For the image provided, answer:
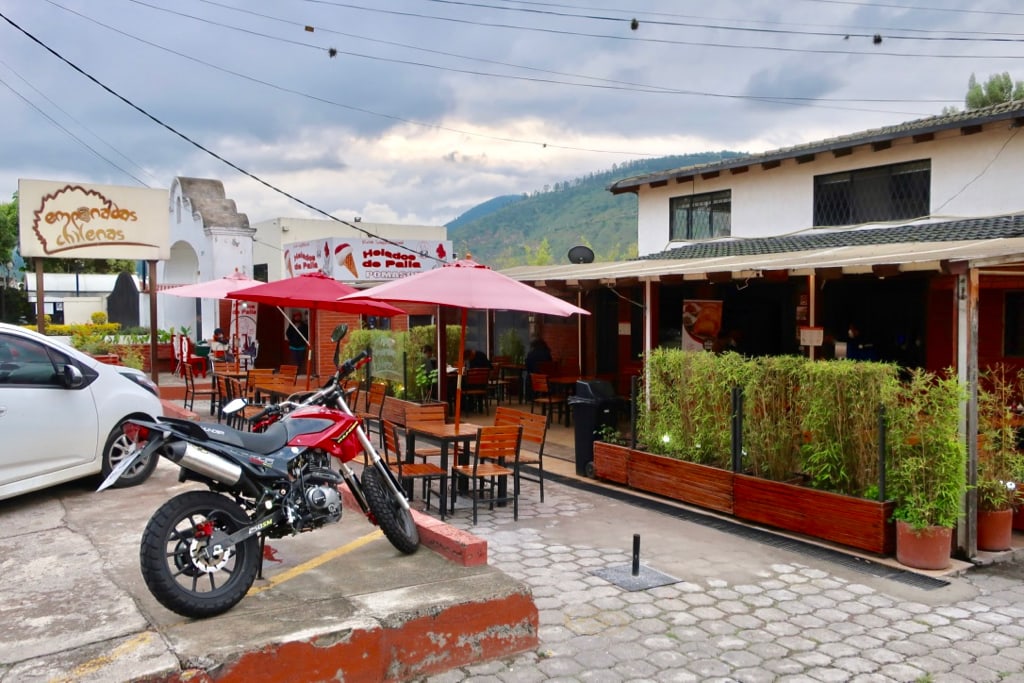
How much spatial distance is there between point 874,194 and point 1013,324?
3.15 metres

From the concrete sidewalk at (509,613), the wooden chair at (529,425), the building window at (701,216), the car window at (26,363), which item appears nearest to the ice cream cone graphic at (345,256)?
the building window at (701,216)

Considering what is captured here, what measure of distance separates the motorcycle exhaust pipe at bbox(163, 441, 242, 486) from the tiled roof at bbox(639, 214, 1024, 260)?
32.4ft

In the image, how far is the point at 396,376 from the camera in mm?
13648

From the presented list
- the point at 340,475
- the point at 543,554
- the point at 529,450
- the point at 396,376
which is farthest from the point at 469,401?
the point at 340,475

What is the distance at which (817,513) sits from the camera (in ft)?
21.8

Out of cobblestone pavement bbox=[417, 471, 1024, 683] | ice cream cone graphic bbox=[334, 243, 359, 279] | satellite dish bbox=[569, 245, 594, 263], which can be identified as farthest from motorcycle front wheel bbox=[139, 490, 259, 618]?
satellite dish bbox=[569, 245, 594, 263]

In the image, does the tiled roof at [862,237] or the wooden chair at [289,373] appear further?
the wooden chair at [289,373]

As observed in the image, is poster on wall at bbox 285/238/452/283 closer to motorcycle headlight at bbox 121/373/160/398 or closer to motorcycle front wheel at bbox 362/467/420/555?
motorcycle headlight at bbox 121/373/160/398

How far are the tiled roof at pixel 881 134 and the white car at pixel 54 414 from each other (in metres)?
11.5

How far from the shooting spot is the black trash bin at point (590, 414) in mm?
9102

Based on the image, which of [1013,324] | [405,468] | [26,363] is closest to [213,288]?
[26,363]

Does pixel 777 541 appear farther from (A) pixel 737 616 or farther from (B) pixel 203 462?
(B) pixel 203 462

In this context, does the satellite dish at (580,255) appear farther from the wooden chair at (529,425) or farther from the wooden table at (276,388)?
the wooden chair at (529,425)

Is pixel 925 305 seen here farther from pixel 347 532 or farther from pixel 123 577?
pixel 123 577
